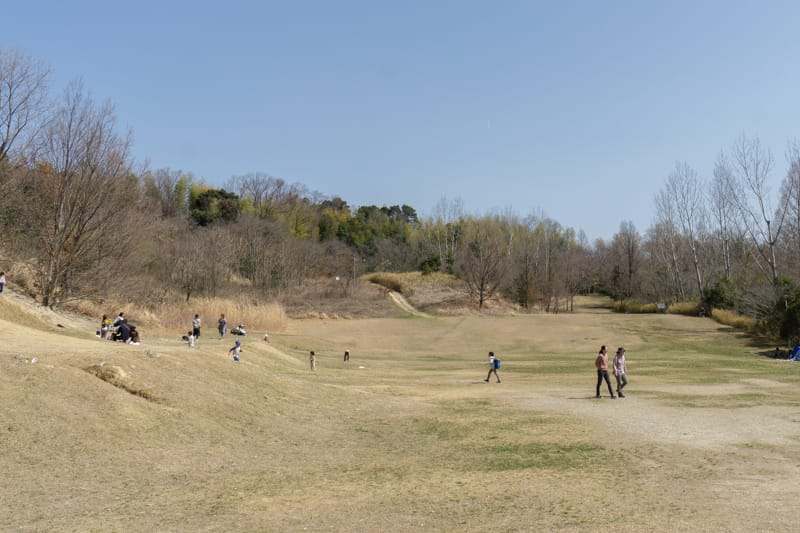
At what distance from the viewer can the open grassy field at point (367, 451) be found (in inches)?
387

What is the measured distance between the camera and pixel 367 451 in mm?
15500

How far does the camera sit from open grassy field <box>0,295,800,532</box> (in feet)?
32.2

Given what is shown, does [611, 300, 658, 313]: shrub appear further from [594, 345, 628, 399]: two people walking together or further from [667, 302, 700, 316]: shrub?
[594, 345, 628, 399]: two people walking together

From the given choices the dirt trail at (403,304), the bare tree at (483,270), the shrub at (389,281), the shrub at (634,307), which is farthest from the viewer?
the shrub at (389,281)

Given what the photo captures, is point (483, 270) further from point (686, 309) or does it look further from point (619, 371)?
point (619, 371)

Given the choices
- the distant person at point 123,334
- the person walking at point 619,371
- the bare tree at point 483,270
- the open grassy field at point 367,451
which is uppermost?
the bare tree at point 483,270

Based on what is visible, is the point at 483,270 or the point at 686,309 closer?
the point at 686,309

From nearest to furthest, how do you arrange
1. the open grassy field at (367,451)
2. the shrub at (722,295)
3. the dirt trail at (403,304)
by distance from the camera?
the open grassy field at (367,451), the shrub at (722,295), the dirt trail at (403,304)

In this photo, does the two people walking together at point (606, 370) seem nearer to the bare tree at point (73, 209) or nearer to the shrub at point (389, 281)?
the bare tree at point (73, 209)

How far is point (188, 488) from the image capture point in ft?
37.4

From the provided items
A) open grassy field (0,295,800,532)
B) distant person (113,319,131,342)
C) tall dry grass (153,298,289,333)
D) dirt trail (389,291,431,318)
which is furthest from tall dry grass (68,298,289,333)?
dirt trail (389,291,431,318)

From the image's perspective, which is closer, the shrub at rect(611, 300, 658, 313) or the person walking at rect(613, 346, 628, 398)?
→ the person walking at rect(613, 346, 628, 398)

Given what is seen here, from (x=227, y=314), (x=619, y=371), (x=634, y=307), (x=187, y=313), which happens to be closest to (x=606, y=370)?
(x=619, y=371)

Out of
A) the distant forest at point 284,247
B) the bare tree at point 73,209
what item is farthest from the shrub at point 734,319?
the bare tree at point 73,209
